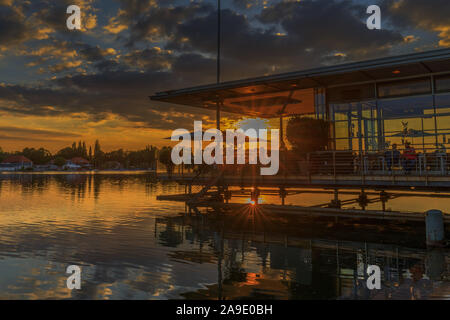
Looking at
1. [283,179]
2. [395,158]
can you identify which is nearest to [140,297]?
[283,179]

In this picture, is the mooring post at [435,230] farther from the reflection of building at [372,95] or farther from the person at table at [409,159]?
the reflection of building at [372,95]

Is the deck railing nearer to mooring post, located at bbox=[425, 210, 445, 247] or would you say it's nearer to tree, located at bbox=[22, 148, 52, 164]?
mooring post, located at bbox=[425, 210, 445, 247]

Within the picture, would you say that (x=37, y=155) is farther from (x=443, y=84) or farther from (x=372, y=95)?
(x=443, y=84)

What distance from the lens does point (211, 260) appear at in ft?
31.1

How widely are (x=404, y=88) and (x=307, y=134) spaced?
4815 millimetres

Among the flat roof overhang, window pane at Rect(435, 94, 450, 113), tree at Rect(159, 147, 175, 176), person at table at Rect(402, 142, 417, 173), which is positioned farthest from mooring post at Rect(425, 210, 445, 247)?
tree at Rect(159, 147, 175, 176)

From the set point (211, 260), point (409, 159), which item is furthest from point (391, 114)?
point (211, 260)

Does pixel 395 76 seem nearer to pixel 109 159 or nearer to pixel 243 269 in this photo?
pixel 243 269

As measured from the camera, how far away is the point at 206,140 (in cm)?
2011

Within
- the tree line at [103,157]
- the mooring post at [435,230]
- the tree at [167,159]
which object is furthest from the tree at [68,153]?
the mooring post at [435,230]

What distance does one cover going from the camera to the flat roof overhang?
46.9 feet

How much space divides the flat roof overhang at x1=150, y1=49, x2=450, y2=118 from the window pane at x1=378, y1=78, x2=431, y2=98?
293mm

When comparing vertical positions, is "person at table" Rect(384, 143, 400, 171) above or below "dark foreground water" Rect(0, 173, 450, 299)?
above
